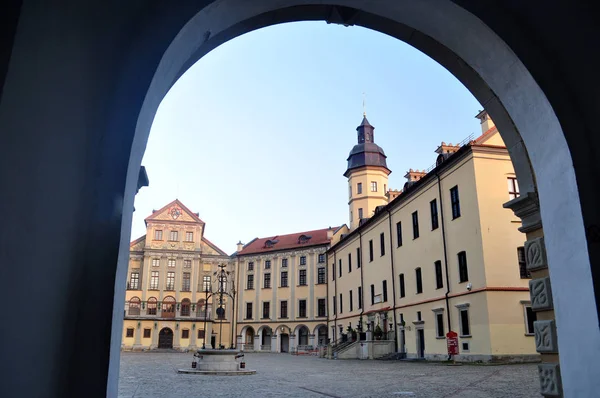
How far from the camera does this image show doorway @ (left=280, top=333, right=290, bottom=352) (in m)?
53.4

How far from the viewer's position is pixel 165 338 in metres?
54.8

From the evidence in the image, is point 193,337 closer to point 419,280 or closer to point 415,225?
point 419,280

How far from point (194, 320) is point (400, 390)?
47555 mm

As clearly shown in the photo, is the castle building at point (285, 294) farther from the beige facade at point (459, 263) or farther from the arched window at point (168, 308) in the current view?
the beige facade at point (459, 263)

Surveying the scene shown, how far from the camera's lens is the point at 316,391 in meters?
11.2

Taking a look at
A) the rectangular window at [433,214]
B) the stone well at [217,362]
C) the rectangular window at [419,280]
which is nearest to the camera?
the stone well at [217,362]

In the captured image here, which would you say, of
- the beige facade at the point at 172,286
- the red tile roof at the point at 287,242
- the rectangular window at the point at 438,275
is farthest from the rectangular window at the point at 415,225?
the beige facade at the point at 172,286

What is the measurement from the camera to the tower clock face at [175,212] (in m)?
57.0

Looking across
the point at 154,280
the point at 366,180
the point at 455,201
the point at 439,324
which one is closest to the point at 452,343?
the point at 439,324

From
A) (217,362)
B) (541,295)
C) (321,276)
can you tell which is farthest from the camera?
(321,276)

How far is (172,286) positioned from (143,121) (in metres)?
56.0

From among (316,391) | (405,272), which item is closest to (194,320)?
(405,272)

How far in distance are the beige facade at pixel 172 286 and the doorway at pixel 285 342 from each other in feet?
21.1

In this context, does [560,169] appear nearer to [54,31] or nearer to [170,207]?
[54,31]
